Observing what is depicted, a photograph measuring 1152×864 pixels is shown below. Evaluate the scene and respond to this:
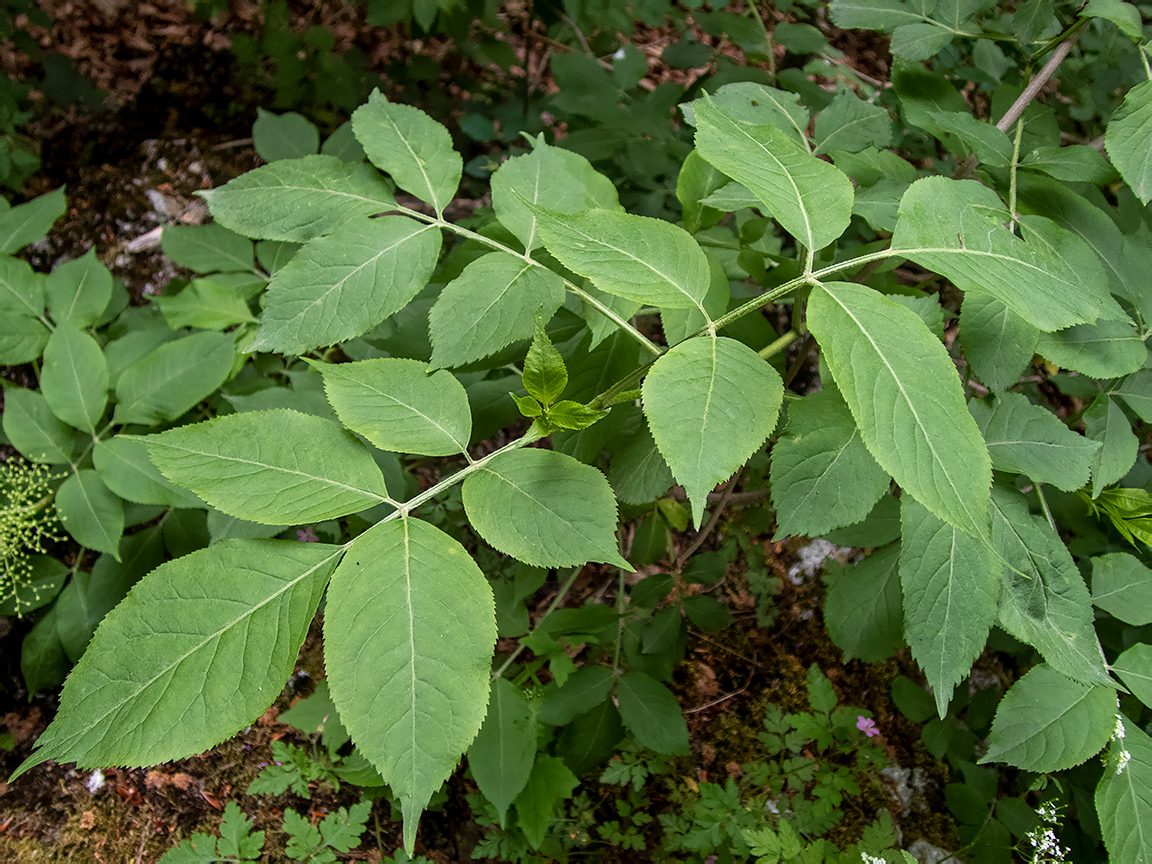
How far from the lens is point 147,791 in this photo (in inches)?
85.8

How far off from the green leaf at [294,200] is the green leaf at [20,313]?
115 cm

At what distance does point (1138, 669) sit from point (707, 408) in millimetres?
1248

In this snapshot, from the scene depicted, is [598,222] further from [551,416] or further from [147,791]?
[147,791]

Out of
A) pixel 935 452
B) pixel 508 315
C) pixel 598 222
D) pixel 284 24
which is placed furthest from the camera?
pixel 284 24

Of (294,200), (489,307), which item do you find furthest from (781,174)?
(294,200)

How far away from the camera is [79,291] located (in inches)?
81.4

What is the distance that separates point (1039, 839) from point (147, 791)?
2621 millimetres

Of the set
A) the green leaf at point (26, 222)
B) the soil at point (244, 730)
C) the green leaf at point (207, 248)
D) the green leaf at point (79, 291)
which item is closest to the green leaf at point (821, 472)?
the soil at point (244, 730)

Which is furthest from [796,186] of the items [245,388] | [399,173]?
[245,388]

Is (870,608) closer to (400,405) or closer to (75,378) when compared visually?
(400,405)

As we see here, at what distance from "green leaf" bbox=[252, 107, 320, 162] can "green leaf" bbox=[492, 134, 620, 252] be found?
4.16 feet

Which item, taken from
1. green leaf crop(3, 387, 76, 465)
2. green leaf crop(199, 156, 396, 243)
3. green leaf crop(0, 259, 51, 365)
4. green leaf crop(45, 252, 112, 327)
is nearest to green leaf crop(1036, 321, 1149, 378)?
green leaf crop(199, 156, 396, 243)

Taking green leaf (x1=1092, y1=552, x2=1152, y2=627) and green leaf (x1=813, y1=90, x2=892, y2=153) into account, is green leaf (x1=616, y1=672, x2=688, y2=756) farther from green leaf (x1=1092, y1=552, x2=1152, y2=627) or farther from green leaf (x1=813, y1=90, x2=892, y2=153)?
green leaf (x1=813, y1=90, x2=892, y2=153)

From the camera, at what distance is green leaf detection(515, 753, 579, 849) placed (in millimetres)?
1841
